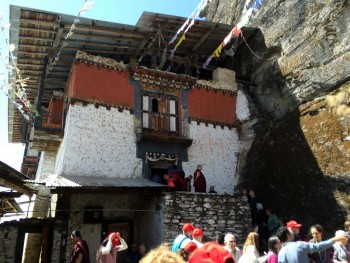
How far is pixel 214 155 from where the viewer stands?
42.7 ft

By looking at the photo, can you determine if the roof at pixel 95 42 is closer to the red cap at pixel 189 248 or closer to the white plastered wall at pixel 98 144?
the white plastered wall at pixel 98 144

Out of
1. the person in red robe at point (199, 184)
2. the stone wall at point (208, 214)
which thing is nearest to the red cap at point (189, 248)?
the stone wall at point (208, 214)

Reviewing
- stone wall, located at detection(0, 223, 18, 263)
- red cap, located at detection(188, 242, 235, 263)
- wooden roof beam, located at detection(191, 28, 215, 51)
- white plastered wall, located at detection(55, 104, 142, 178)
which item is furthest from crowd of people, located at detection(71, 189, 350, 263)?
wooden roof beam, located at detection(191, 28, 215, 51)

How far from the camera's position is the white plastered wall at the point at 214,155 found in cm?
1261

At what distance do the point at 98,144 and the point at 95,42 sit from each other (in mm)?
3843

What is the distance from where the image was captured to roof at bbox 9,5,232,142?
34.2 ft

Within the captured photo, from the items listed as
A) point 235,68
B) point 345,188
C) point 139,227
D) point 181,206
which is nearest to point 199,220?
point 181,206

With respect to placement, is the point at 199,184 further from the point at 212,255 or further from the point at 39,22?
the point at 212,255

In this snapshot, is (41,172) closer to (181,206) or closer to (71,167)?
(71,167)

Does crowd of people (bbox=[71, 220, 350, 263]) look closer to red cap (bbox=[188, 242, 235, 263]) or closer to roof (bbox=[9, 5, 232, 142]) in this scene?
red cap (bbox=[188, 242, 235, 263])

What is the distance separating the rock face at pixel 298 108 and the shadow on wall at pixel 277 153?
0.10ft

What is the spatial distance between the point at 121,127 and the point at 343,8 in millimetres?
8489

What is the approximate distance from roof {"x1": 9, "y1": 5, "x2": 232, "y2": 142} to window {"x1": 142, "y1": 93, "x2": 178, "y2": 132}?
1.50 metres

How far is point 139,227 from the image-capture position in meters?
11.0
